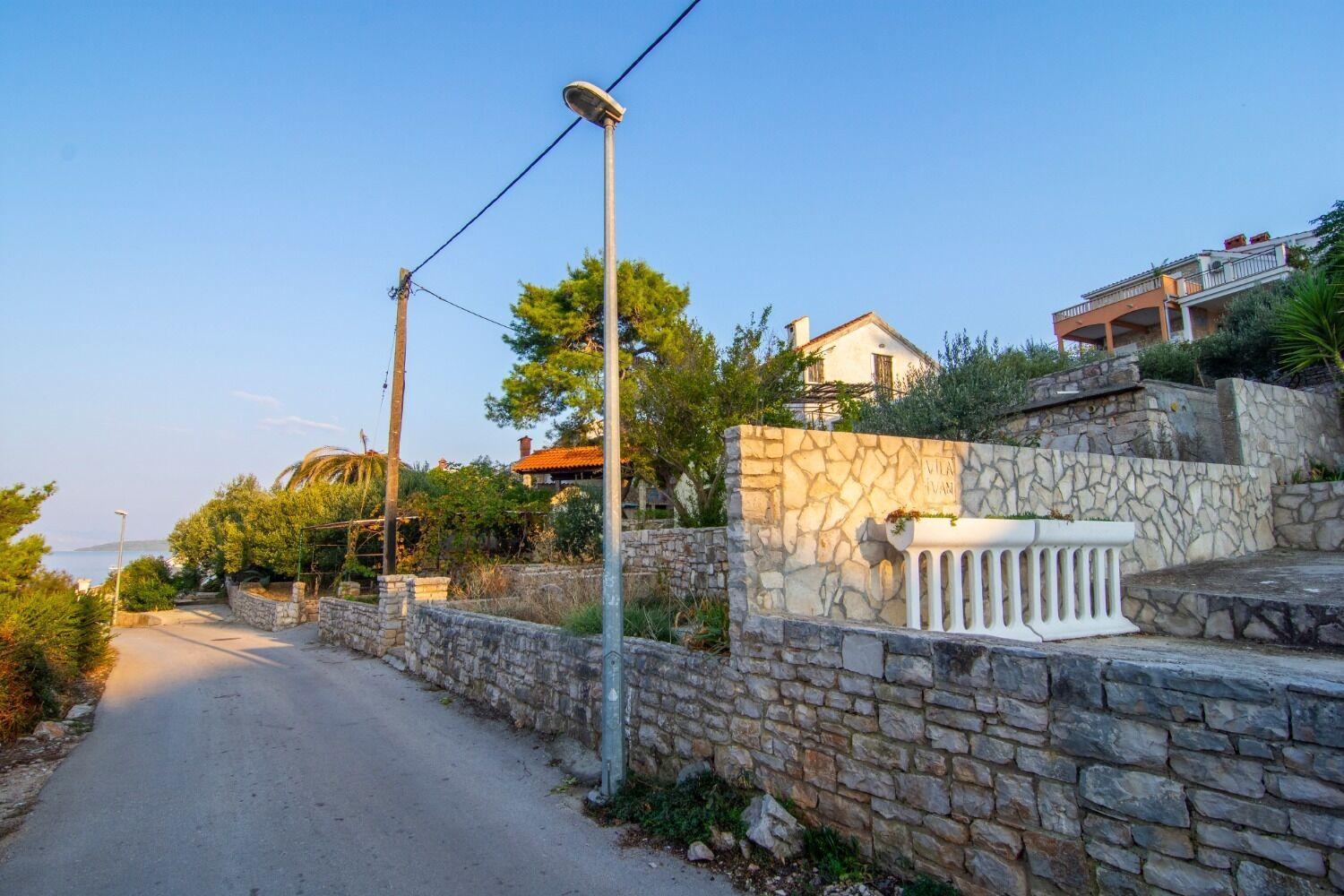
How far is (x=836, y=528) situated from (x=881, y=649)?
1.56 meters

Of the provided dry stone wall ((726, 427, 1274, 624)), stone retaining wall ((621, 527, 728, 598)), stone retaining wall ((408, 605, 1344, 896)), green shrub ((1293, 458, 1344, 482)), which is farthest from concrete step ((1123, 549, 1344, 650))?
stone retaining wall ((621, 527, 728, 598))

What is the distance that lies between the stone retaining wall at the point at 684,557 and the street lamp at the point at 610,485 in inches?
157

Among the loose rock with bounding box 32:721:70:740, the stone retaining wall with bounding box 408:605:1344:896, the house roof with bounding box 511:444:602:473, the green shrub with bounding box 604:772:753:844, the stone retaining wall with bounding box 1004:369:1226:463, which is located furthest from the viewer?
the house roof with bounding box 511:444:602:473

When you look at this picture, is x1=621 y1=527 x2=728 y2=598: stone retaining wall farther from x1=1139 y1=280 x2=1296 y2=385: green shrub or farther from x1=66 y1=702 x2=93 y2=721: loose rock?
x1=1139 y1=280 x2=1296 y2=385: green shrub

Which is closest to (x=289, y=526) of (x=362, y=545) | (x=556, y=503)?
(x=362, y=545)

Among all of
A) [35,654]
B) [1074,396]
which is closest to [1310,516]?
[1074,396]

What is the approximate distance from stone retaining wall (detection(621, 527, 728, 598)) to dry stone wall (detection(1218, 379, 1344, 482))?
6.98 metres

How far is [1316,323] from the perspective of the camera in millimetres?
10102

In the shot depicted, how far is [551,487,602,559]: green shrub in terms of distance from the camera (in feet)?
51.7

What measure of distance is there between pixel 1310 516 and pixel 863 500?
23.5 ft

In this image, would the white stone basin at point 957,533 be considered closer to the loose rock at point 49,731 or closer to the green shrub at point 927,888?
the green shrub at point 927,888

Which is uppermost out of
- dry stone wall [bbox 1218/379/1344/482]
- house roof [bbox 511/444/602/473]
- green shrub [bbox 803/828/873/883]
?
house roof [bbox 511/444/602/473]

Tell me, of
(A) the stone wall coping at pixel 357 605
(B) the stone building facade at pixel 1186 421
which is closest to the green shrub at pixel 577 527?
(A) the stone wall coping at pixel 357 605

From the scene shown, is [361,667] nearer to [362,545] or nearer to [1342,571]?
[362,545]
